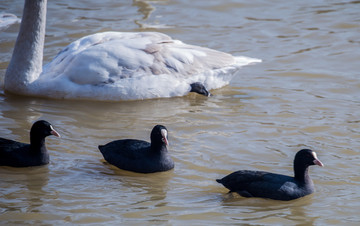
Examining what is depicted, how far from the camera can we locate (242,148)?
29.0ft

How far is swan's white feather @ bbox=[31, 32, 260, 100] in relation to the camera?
35.0 ft

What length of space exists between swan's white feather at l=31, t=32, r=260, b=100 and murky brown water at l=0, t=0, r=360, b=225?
0.21 m

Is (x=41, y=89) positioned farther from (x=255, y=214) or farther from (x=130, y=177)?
(x=255, y=214)

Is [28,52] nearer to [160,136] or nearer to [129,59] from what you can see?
[129,59]

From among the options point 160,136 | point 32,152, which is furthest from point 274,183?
point 32,152

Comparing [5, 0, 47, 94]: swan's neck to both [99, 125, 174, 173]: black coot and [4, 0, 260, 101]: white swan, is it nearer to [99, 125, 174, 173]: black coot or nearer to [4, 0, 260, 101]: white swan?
[4, 0, 260, 101]: white swan

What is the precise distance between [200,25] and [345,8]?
328cm

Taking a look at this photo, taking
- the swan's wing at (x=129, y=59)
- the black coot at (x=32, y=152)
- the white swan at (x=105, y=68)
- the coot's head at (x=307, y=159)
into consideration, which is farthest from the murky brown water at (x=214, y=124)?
the swan's wing at (x=129, y=59)

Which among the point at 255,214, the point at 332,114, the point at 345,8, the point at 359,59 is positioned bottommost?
the point at 255,214

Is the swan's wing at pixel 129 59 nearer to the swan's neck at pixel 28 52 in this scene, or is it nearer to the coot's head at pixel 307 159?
the swan's neck at pixel 28 52

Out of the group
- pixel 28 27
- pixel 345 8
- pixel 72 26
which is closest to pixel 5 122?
pixel 28 27

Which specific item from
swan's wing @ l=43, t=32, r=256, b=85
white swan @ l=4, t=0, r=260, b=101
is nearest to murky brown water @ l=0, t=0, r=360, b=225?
white swan @ l=4, t=0, r=260, b=101

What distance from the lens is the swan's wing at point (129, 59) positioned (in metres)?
10.6

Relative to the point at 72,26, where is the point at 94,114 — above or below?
below
